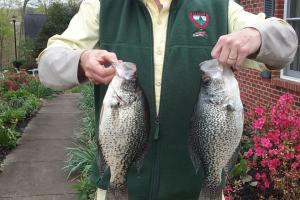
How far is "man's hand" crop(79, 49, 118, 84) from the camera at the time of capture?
182cm

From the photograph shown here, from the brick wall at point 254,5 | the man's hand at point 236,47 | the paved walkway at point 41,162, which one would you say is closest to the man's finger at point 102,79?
the man's hand at point 236,47

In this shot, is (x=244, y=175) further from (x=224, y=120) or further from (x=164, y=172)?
(x=224, y=120)

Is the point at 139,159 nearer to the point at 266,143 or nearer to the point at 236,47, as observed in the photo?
the point at 236,47

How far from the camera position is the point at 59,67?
1.98 metres

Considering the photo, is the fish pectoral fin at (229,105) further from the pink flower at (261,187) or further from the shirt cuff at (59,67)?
the pink flower at (261,187)

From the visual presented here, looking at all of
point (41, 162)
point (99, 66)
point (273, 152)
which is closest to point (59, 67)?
point (99, 66)

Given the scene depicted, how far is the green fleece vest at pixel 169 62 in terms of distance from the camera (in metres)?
2.13

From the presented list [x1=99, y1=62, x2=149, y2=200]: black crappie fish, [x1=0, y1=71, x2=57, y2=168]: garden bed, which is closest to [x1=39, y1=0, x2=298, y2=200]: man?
[x1=99, y1=62, x2=149, y2=200]: black crappie fish

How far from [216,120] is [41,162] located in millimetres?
5685

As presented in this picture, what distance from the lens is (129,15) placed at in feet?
7.13

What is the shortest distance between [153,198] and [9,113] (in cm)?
822

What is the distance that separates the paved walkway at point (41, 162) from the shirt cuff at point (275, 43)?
13.8ft

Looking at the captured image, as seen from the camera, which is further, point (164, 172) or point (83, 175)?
point (83, 175)

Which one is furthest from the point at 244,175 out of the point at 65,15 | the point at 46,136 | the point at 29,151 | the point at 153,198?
the point at 65,15
